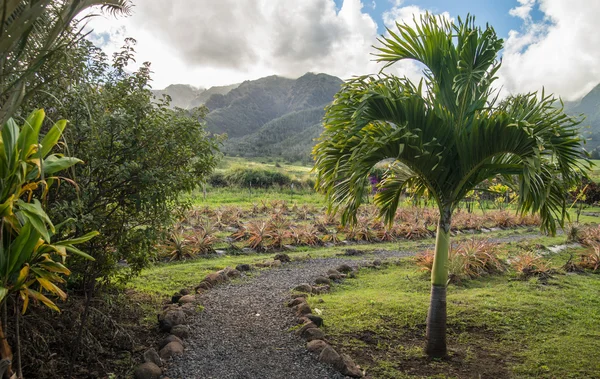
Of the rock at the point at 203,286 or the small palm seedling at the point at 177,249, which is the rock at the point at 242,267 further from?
the small palm seedling at the point at 177,249

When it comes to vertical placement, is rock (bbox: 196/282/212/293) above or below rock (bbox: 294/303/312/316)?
below

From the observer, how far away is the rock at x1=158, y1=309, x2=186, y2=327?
173 inches

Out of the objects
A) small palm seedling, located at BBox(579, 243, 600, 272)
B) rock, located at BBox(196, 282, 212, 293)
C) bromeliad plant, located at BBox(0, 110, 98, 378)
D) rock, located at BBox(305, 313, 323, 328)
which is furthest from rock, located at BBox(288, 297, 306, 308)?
small palm seedling, located at BBox(579, 243, 600, 272)

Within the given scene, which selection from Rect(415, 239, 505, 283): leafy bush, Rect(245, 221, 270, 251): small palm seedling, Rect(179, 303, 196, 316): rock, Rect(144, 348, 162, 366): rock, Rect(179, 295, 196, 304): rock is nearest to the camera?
Rect(144, 348, 162, 366): rock

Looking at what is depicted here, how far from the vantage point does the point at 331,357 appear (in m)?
3.73

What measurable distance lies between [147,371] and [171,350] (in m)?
0.50

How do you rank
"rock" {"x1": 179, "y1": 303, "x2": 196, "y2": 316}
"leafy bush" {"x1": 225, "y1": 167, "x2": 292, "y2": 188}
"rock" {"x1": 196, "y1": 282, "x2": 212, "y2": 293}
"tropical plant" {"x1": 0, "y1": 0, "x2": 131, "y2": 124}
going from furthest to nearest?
"leafy bush" {"x1": 225, "y1": 167, "x2": 292, "y2": 188}, "rock" {"x1": 196, "y1": 282, "x2": 212, "y2": 293}, "rock" {"x1": 179, "y1": 303, "x2": 196, "y2": 316}, "tropical plant" {"x1": 0, "y1": 0, "x2": 131, "y2": 124}

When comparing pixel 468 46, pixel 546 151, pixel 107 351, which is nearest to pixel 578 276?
pixel 546 151

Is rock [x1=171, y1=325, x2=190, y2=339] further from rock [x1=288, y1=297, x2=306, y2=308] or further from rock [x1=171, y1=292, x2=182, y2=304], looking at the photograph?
rock [x1=288, y1=297, x2=306, y2=308]

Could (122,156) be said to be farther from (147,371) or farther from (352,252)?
(352,252)

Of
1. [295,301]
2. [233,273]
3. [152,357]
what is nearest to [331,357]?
[152,357]

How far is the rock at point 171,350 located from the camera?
12.3ft

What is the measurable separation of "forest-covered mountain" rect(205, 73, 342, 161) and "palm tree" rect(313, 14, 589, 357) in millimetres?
29382

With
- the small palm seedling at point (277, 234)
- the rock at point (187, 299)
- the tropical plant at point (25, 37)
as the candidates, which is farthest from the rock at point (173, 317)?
the small palm seedling at point (277, 234)
